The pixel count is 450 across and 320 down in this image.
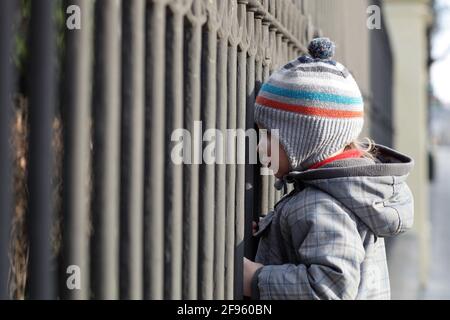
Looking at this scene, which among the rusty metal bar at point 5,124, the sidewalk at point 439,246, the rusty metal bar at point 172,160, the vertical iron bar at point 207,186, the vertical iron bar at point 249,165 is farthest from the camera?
the sidewalk at point 439,246

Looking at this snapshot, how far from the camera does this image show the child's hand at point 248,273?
2.31 m

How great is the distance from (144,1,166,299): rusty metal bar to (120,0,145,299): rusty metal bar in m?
0.05

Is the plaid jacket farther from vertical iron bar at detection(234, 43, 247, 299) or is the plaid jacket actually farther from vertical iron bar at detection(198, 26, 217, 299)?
vertical iron bar at detection(198, 26, 217, 299)

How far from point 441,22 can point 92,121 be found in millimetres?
27560

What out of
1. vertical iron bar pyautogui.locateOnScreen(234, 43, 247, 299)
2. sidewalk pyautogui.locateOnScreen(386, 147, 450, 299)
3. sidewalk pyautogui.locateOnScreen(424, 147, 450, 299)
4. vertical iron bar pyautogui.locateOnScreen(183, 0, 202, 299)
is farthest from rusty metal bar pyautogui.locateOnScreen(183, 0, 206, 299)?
sidewalk pyautogui.locateOnScreen(424, 147, 450, 299)

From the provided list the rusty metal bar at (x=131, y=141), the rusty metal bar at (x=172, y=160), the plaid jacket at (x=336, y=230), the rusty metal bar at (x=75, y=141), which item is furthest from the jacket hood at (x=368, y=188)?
the rusty metal bar at (x=75, y=141)

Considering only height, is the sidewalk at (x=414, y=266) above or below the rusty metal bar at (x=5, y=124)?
below

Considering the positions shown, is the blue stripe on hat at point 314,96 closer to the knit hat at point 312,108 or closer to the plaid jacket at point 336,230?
the knit hat at point 312,108

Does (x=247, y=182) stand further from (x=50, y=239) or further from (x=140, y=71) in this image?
(x=50, y=239)

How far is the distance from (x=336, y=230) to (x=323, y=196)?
14 cm

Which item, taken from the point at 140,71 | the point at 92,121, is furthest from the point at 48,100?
the point at 140,71

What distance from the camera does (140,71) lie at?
1587 mm

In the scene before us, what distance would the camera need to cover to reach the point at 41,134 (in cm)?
136

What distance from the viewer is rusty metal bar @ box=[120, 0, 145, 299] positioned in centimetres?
156
